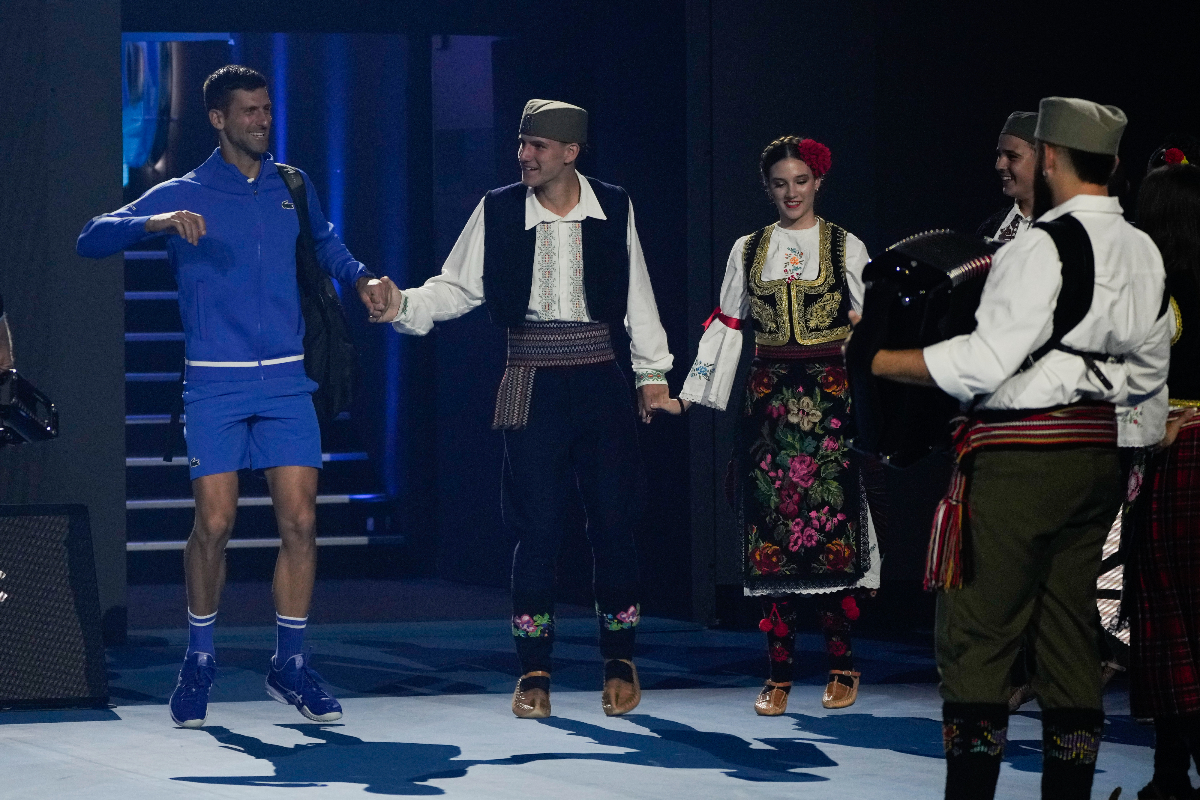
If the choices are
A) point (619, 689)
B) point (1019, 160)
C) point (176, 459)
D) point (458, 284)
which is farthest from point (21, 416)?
point (176, 459)

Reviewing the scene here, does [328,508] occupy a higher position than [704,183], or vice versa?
[704,183]

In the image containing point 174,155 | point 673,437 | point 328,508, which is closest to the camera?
point 673,437

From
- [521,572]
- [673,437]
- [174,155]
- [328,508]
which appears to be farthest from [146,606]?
[174,155]

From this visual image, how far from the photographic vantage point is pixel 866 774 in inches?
165

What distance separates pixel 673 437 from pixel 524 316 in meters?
1.84

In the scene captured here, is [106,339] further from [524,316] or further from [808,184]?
[808,184]

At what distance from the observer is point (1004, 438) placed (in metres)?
3.27

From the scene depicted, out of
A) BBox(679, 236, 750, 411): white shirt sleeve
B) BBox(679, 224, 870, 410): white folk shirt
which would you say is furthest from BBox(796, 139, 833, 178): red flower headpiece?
BBox(679, 236, 750, 411): white shirt sleeve

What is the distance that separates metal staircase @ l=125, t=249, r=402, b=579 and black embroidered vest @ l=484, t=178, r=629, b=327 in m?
3.48

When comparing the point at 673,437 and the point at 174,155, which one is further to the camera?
the point at 174,155

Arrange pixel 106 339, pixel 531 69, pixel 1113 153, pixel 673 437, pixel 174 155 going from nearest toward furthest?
pixel 1113 153, pixel 106 339, pixel 673 437, pixel 531 69, pixel 174 155

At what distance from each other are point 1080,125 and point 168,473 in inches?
239

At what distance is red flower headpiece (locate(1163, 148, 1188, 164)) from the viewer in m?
3.92

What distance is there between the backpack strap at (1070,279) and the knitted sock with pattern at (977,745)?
0.66 metres
